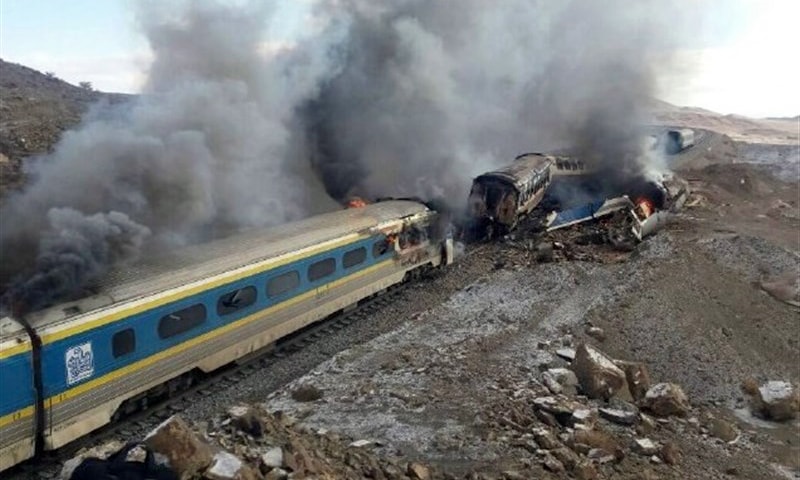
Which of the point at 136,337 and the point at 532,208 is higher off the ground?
the point at 136,337

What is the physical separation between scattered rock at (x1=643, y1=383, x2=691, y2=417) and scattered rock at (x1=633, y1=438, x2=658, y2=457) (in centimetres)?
170

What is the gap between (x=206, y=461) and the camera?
8758 mm

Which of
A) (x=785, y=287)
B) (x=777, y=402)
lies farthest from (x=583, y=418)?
(x=785, y=287)

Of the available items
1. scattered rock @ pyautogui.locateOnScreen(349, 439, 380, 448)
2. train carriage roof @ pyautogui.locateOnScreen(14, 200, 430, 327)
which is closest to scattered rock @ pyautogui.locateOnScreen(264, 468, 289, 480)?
scattered rock @ pyautogui.locateOnScreen(349, 439, 380, 448)

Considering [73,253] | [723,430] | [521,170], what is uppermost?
[73,253]

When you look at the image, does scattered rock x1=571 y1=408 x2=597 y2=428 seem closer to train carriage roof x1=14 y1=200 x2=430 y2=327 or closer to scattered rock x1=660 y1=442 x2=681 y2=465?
scattered rock x1=660 y1=442 x2=681 y2=465

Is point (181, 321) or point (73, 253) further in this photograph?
point (181, 321)

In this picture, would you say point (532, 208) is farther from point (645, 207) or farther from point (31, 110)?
point (31, 110)

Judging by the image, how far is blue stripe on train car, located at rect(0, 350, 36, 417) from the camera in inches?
368

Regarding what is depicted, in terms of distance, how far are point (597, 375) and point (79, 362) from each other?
30.7 feet

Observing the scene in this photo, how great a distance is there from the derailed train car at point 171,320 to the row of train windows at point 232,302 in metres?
0.02

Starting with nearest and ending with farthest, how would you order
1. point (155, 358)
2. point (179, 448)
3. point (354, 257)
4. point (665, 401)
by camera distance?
point (179, 448) < point (155, 358) < point (665, 401) < point (354, 257)

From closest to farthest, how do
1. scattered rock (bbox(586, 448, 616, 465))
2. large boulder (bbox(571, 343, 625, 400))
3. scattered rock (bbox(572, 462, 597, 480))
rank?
scattered rock (bbox(572, 462, 597, 480)) → scattered rock (bbox(586, 448, 616, 465)) → large boulder (bbox(571, 343, 625, 400))

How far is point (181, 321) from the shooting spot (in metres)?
12.3
